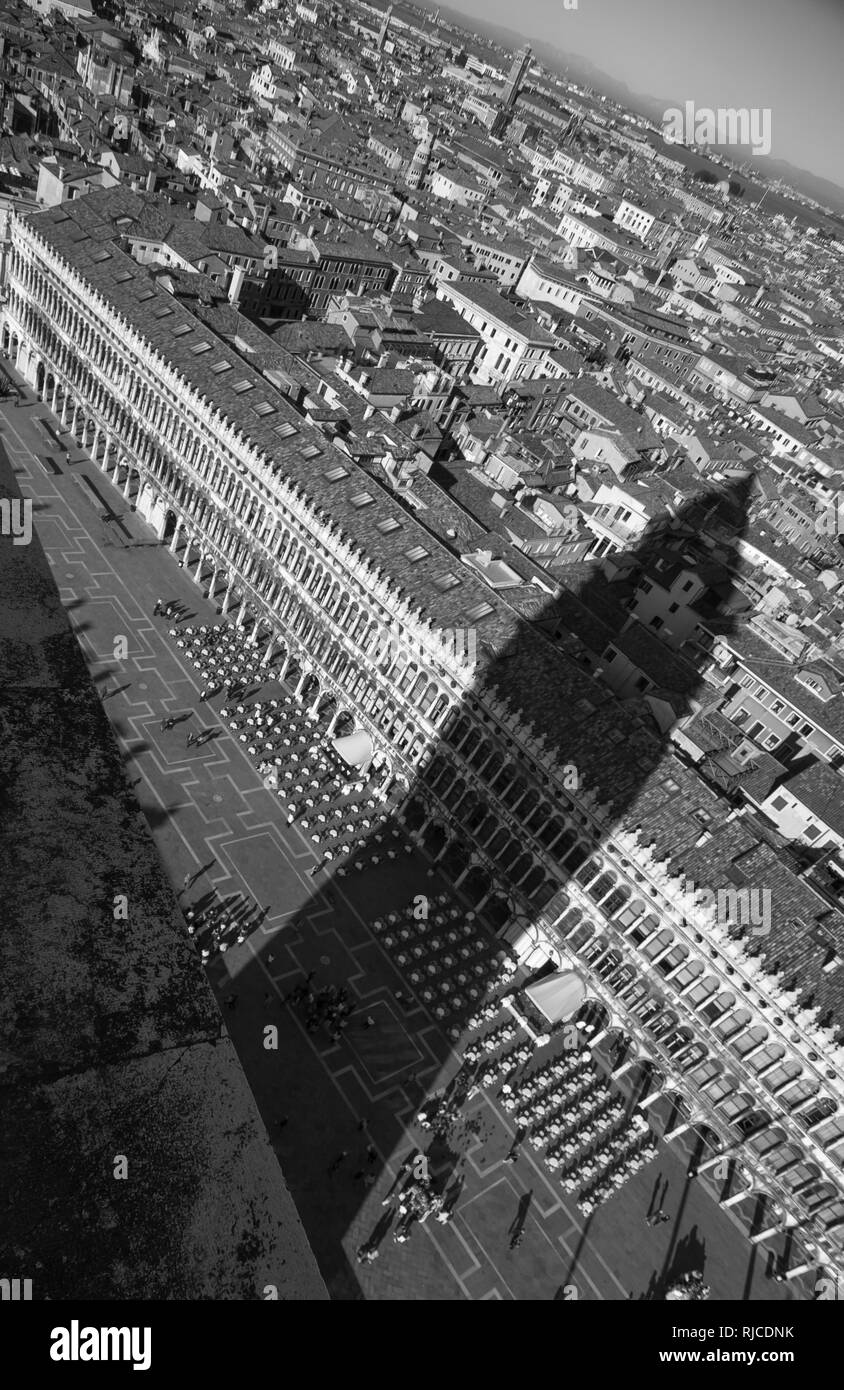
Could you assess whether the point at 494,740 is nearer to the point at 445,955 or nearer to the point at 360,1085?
the point at 445,955

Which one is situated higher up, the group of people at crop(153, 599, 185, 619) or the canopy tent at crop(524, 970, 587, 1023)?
the canopy tent at crop(524, 970, 587, 1023)

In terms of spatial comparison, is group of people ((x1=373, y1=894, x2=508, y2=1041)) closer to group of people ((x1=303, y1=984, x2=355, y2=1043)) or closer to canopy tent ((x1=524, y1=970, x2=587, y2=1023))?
canopy tent ((x1=524, y1=970, x2=587, y2=1023))

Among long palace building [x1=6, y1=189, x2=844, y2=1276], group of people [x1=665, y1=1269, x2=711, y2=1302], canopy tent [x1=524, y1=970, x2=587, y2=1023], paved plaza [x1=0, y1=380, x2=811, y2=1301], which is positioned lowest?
paved plaza [x1=0, y1=380, x2=811, y2=1301]

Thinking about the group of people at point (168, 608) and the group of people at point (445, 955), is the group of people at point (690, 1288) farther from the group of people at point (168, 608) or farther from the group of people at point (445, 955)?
the group of people at point (168, 608)

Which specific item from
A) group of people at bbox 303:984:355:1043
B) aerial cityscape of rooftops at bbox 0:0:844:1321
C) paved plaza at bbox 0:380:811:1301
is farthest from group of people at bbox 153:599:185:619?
group of people at bbox 303:984:355:1043

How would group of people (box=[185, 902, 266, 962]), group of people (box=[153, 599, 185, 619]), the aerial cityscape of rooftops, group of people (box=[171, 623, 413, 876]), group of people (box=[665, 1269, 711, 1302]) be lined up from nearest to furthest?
the aerial cityscape of rooftops, group of people (box=[665, 1269, 711, 1302]), group of people (box=[185, 902, 266, 962]), group of people (box=[171, 623, 413, 876]), group of people (box=[153, 599, 185, 619])

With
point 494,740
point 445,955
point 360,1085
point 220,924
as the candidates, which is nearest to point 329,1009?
point 360,1085

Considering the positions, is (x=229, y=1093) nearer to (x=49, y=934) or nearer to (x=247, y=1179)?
(x=247, y=1179)
